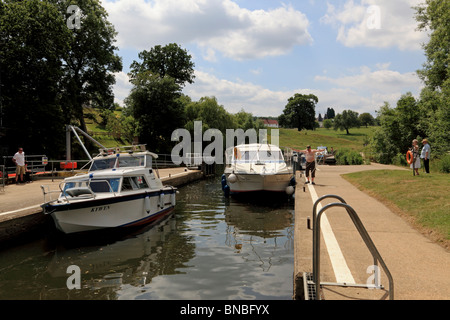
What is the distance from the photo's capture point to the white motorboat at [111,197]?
1109 cm

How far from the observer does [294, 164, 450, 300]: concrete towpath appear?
502 cm

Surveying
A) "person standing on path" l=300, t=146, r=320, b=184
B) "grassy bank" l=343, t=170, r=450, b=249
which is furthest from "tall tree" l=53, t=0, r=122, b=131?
"grassy bank" l=343, t=170, r=450, b=249

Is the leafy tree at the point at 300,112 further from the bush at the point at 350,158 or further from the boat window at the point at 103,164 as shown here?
the boat window at the point at 103,164

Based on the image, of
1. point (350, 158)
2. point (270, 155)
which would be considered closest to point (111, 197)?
point (270, 155)

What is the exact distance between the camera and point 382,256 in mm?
6699

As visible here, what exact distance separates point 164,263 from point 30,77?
27.7m

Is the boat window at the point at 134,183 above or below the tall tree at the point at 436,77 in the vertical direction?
below

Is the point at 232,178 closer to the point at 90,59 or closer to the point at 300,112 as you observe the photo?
the point at 90,59

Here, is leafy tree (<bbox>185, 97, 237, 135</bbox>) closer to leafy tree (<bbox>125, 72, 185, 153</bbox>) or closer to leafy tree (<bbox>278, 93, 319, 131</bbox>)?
leafy tree (<bbox>125, 72, 185, 153</bbox>)

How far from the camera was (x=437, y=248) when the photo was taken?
→ 7199 mm

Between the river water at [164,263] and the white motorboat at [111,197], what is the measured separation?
55 cm

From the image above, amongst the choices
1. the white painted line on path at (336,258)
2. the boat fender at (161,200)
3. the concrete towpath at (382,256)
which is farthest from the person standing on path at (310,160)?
the white painted line on path at (336,258)

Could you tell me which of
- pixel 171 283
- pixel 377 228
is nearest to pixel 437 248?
pixel 377 228
